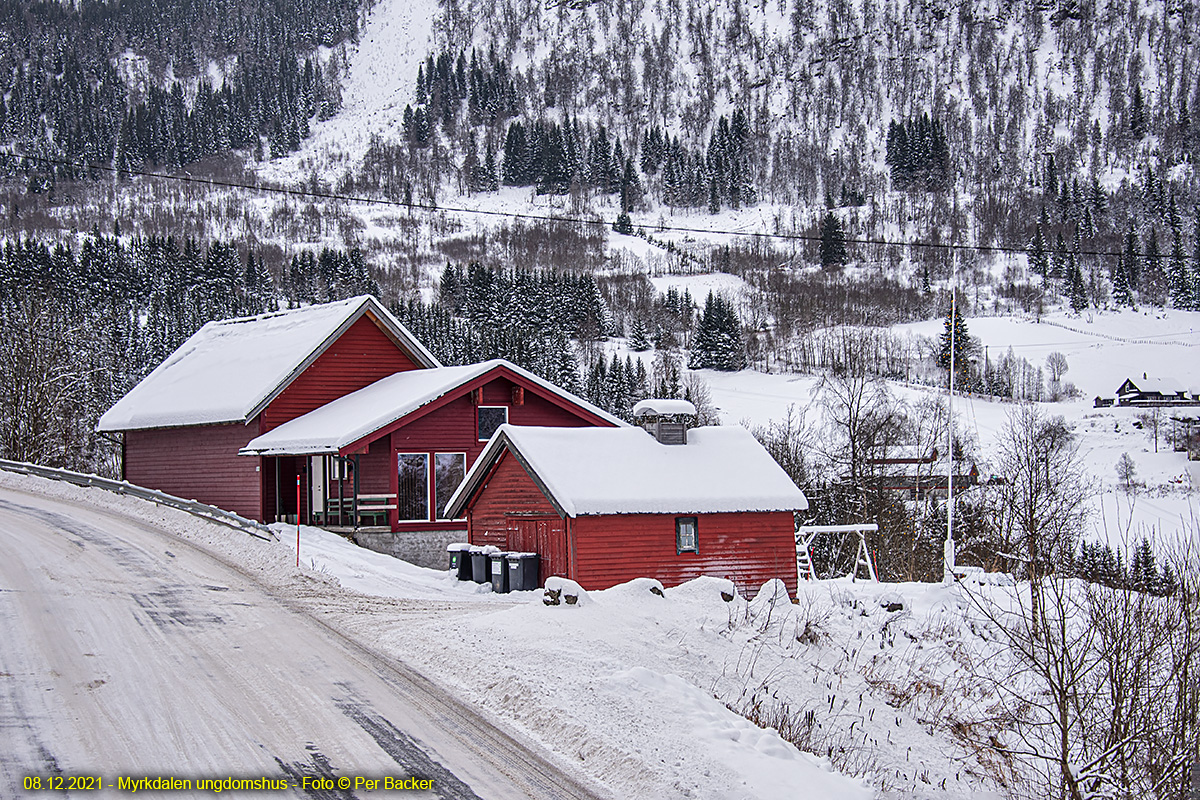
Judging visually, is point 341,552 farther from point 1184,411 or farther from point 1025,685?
point 1184,411

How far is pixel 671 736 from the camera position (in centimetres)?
925

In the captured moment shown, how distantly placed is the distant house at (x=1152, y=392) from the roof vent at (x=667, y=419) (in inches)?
4346

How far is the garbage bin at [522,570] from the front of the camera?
68.5 ft

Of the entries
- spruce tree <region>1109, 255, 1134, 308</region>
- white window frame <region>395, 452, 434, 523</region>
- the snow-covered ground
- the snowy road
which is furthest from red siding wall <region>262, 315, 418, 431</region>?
spruce tree <region>1109, 255, 1134, 308</region>

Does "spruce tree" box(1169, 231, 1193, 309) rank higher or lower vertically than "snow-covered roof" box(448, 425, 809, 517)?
higher

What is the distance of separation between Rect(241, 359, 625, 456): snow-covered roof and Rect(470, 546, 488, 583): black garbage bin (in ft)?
17.0

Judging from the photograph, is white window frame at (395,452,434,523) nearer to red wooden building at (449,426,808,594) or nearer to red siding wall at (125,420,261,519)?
red wooden building at (449,426,808,594)

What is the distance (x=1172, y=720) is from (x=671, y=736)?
5.30 metres

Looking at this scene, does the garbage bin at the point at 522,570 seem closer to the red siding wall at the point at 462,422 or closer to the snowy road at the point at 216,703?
the snowy road at the point at 216,703

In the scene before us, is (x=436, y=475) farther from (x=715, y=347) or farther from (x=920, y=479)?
(x=715, y=347)

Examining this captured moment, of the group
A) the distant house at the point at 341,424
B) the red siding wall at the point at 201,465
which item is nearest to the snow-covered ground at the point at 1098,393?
the distant house at the point at 341,424

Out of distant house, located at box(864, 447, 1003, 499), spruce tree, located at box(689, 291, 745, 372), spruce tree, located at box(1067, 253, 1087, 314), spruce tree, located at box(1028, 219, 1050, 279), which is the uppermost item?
spruce tree, located at box(1028, 219, 1050, 279)

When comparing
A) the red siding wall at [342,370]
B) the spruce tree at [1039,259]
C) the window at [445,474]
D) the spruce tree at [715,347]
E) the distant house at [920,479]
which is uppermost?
the spruce tree at [1039,259]

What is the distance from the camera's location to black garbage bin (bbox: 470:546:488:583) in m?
22.0
